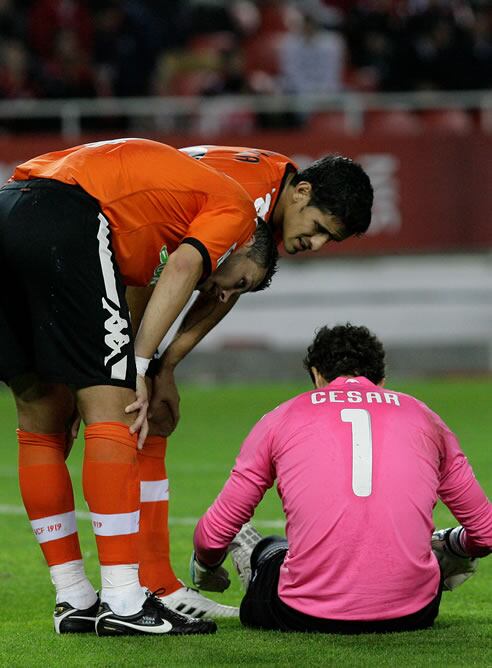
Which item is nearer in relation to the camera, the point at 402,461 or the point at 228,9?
the point at 402,461

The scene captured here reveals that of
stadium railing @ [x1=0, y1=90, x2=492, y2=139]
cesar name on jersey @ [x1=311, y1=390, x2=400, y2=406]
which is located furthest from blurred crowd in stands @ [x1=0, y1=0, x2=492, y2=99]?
cesar name on jersey @ [x1=311, y1=390, x2=400, y2=406]

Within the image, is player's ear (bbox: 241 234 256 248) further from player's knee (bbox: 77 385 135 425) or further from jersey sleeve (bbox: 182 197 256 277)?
player's knee (bbox: 77 385 135 425)

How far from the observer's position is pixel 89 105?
1564cm

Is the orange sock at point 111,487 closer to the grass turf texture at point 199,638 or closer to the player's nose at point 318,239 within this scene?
the grass turf texture at point 199,638

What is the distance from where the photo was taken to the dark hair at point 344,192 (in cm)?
499

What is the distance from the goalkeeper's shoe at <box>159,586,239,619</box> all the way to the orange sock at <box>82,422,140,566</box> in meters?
0.62

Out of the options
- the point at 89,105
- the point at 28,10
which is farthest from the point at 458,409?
the point at 28,10

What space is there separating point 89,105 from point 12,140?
0.92 meters

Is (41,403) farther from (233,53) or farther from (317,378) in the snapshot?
(233,53)

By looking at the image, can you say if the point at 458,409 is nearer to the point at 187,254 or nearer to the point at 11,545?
the point at 11,545

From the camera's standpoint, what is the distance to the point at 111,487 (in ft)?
14.9

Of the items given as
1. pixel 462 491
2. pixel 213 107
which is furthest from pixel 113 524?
pixel 213 107

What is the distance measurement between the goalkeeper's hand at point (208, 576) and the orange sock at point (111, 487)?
0.38 m

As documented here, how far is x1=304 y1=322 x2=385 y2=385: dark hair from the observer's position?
4.64 m
